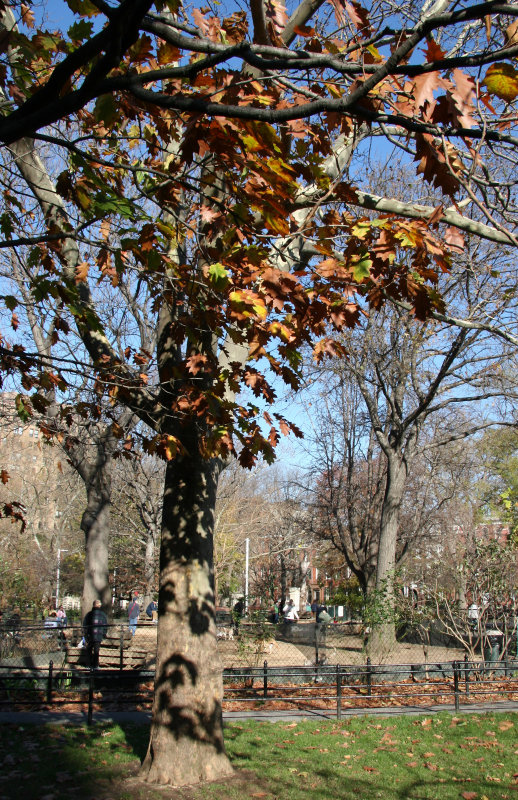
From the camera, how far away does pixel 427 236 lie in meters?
4.16

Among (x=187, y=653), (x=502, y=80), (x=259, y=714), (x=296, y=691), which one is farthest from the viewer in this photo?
(x=296, y=691)

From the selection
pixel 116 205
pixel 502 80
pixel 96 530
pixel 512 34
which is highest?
→ pixel 116 205

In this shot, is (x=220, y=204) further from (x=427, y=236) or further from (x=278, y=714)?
(x=278, y=714)

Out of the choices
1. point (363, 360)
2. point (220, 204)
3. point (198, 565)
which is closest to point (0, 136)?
point (220, 204)

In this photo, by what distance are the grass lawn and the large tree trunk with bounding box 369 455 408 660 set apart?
4.01 metres

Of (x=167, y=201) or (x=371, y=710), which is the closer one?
(x=167, y=201)

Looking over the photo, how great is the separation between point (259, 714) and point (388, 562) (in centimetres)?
649

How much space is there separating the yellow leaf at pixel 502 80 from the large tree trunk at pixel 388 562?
11995mm

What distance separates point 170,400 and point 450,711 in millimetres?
7032

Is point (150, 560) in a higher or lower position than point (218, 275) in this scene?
lower

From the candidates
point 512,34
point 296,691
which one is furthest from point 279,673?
point 512,34

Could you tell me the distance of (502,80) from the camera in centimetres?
247

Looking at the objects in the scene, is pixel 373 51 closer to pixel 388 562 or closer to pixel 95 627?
pixel 95 627

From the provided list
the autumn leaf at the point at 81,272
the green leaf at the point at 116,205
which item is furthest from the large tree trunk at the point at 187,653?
the green leaf at the point at 116,205
